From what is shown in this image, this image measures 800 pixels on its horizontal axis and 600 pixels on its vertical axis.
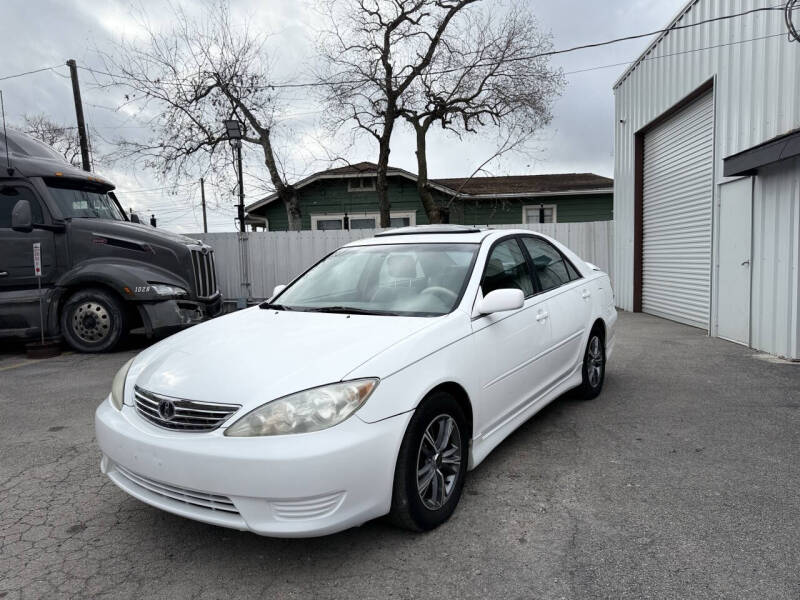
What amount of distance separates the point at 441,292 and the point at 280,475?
156cm

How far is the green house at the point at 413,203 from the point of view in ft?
60.3

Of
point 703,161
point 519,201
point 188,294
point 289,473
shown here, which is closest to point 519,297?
point 289,473

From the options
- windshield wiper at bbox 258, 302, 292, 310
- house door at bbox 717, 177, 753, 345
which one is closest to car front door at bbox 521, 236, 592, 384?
windshield wiper at bbox 258, 302, 292, 310

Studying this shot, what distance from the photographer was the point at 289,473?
2205 mm

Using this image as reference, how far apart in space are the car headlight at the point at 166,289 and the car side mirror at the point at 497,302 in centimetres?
616

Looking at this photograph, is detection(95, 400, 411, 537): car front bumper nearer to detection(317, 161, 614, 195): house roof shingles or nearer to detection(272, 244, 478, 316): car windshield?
detection(272, 244, 478, 316): car windshield

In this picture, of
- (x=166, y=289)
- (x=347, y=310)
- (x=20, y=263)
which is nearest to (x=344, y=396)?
(x=347, y=310)

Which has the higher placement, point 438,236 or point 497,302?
point 438,236

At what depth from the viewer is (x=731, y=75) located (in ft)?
25.4

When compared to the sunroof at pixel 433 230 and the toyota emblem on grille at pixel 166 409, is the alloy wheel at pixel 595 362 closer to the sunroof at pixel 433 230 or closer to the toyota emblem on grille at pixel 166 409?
the sunroof at pixel 433 230

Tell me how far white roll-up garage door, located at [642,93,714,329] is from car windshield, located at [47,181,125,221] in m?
9.45

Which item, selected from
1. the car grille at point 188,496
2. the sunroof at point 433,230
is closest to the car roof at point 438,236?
the sunroof at point 433,230

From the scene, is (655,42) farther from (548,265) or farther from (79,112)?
(79,112)

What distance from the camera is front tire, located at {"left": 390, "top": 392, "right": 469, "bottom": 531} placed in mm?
2531
